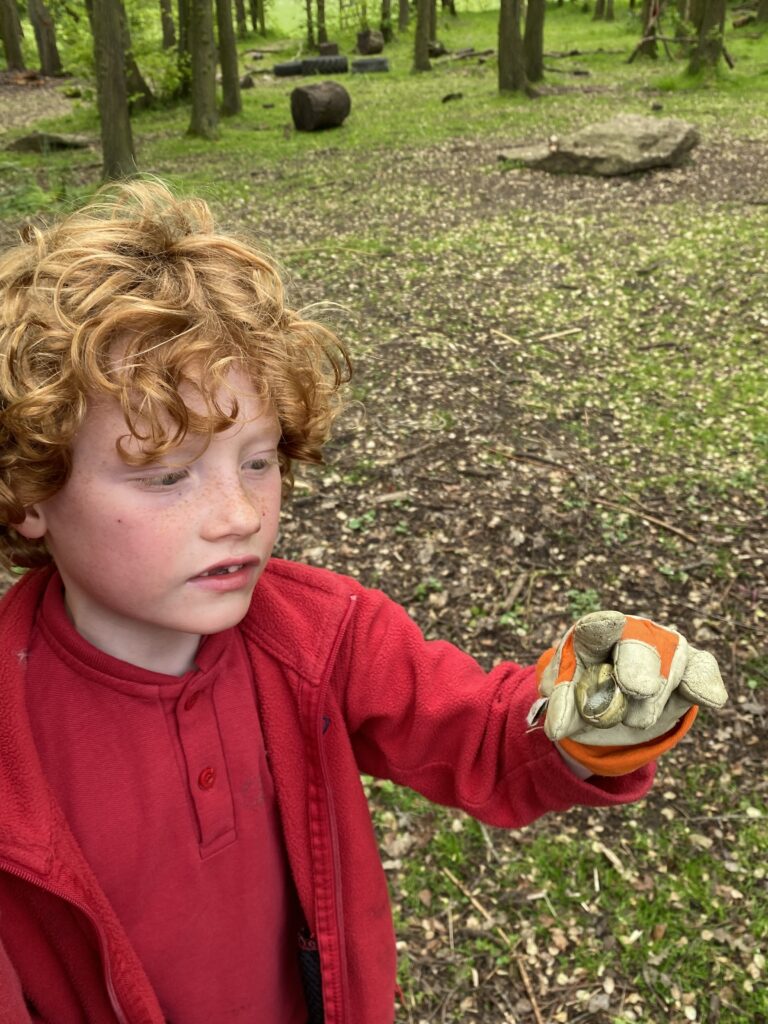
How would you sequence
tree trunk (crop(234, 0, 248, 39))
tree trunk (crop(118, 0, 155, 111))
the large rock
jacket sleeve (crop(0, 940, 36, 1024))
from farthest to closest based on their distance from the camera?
1. tree trunk (crop(234, 0, 248, 39))
2. tree trunk (crop(118, 0, 155, 111))
3. the large rock
4. jacket sleeve (crop(0, 940, 36, 1024))

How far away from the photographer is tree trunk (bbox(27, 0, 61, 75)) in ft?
85.9

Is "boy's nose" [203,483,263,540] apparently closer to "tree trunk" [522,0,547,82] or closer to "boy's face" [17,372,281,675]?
"boy's face" [17,372,281,675]

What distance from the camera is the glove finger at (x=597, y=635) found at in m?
1.29

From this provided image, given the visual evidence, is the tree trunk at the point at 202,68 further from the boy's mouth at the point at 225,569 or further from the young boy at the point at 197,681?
the boy's mouth at the point at 225,569

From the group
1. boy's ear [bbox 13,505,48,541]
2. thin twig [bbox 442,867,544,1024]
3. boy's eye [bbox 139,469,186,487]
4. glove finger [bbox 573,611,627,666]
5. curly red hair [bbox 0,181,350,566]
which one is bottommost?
thin twig [bbox 442,867,544,1024]

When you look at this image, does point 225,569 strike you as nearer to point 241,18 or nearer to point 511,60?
point 511,60

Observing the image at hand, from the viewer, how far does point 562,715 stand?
128 cm

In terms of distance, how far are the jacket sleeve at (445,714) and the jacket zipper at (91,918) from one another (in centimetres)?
54

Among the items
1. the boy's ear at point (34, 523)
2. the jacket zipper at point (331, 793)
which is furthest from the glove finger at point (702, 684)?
the boy's ear at point (34, 523)

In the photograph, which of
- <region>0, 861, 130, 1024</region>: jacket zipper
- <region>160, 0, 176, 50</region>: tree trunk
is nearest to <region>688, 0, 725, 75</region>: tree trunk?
<region>160, 0, 176, 50</region>: tree trunk

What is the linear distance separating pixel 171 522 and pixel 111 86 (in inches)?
393

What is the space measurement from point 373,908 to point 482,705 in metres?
0.52

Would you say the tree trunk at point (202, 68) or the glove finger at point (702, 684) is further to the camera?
Answer: the tree trunk at point (202, 68)

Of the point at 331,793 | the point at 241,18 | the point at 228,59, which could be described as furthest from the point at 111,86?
the point at 241,18
